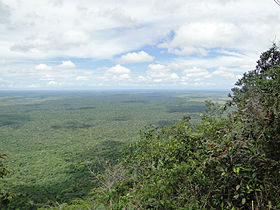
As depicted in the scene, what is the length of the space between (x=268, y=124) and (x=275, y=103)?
276 mm

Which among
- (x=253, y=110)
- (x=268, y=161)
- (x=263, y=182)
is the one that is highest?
(x=253, y=110)

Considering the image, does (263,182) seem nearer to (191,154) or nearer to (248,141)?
(248,141)

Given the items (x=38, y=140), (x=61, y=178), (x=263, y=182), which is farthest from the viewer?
(x=38, y=140)

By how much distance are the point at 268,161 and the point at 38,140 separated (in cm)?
4764

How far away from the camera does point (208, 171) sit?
2553mm

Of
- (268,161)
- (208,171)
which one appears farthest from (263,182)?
(208,171)

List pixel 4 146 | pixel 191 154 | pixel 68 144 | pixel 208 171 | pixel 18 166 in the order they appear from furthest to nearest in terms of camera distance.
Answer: pixel 68 144 → pixel 4 146 → pixel 18 166 → pixel 191 154 → pixel 208 171

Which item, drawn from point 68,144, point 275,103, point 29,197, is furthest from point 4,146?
point 275,103

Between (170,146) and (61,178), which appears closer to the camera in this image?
(170,146)

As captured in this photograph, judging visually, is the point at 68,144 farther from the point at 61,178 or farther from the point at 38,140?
the point at 61,178

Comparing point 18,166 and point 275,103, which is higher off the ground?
point 275,103

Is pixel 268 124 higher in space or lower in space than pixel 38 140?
higher

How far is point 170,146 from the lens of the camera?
4109 mm

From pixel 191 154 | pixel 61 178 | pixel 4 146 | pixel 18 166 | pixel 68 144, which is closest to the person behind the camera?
pixel 191 154
